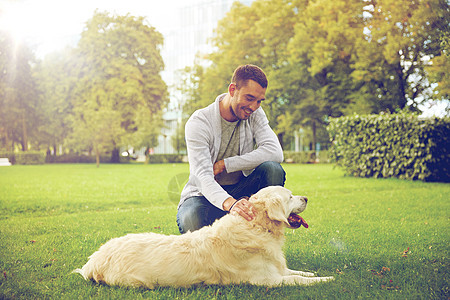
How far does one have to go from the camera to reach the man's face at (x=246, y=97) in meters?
4.14

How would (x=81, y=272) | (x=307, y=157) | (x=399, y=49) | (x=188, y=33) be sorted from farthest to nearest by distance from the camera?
(x=188, y=33)
(x=307, y=157)
(x=399, y=49)
(x=81, y=272)

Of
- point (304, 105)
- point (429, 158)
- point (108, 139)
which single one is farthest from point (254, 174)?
point (108, 139)

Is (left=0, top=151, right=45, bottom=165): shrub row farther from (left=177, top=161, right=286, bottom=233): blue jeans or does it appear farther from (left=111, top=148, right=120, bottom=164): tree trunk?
(left=177, top=161, right=286, bottom=233): blue jeans

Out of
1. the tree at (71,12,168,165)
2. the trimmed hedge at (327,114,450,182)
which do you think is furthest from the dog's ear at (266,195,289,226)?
the tree at (71,12,168,165)

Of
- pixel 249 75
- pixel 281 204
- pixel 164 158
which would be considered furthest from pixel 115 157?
pixel 281 204

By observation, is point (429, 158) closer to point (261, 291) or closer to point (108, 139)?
point (261, 291)

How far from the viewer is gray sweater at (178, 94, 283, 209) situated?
4324mm

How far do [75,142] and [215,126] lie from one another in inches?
1387

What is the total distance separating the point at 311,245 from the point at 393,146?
34.4 feet

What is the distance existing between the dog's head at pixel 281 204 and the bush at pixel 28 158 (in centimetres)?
4046

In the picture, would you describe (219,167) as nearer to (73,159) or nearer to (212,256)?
(212,256)

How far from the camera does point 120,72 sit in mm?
41969

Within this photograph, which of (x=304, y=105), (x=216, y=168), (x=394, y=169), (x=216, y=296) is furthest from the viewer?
(x=304, y=105)

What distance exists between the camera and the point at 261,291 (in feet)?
11.6
